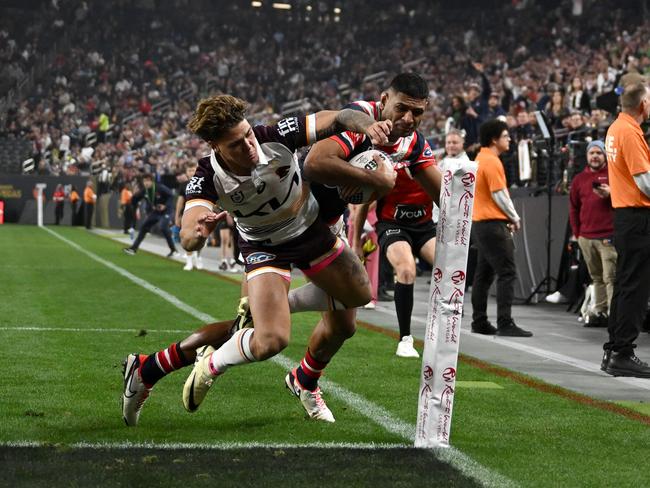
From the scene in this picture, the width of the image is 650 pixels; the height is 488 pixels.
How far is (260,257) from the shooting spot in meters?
6.25

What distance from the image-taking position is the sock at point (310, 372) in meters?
6.67

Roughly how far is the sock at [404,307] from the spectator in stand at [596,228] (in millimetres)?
3468

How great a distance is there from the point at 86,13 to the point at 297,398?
55.8m

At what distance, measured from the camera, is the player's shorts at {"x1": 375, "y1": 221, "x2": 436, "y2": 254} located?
1017cm

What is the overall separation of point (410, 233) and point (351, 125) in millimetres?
4734

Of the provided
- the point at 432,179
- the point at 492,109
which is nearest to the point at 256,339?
the point at 432,179

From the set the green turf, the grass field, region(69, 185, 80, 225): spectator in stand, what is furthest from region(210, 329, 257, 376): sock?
region(69, 185, 80, 225): spectator in stand

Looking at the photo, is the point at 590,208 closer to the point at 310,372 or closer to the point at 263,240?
the point at 310,372

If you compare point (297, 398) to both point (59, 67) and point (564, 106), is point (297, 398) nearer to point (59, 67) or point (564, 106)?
point (564, 106)

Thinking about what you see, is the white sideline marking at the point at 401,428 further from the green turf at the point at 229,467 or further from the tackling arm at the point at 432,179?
the tackling arm at the point at 432,179

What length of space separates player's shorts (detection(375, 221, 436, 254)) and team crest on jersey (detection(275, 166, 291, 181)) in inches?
169

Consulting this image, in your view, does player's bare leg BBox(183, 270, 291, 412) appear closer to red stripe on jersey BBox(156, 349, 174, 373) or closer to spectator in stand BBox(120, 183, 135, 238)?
red stripe on jersey BBox(156, 349, 174, 373)

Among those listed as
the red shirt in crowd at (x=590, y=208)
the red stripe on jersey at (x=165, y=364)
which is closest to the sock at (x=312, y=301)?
the red stripe on jersey at (x=165, y=364)

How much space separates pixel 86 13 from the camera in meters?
60.0
